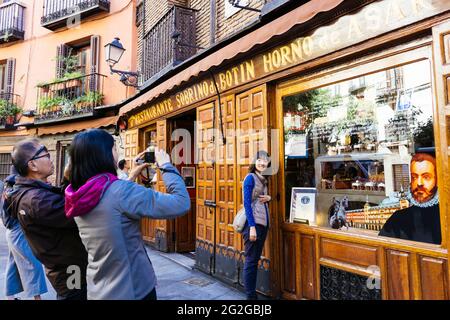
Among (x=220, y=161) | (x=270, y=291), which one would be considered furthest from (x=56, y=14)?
(x=270, y=291)

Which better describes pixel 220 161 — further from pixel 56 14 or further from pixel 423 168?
pixel 56 14

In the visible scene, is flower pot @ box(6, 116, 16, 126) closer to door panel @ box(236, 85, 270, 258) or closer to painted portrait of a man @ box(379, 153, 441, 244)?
door panel @ box(236, 85, 270, 258)

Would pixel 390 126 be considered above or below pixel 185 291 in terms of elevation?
above

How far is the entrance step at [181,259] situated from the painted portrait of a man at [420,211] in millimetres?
4058

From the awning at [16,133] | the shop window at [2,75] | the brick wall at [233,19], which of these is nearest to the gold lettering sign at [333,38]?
the brick wall at [233,19]

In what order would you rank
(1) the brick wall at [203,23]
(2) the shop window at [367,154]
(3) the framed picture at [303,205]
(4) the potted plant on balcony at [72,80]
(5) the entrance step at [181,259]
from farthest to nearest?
(4) the potted plant on balcony at [72,80] < (1) the brick wall at [203,23] < (5) the entrance step at [181,259] < (3) the framed picture at [303,205] < (2) the shop window at [367,154]

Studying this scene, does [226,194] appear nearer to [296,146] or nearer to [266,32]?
[296,146]

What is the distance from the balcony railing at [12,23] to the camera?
14.7 meters

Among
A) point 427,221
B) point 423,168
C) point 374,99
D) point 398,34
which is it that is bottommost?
point 427,221

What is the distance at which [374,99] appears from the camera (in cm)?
384

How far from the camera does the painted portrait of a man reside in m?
3.02

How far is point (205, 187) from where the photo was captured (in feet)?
19.8

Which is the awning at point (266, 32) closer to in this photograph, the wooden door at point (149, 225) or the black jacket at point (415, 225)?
the black jacket at point (415, 225)

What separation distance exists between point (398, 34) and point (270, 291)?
11.4ft
